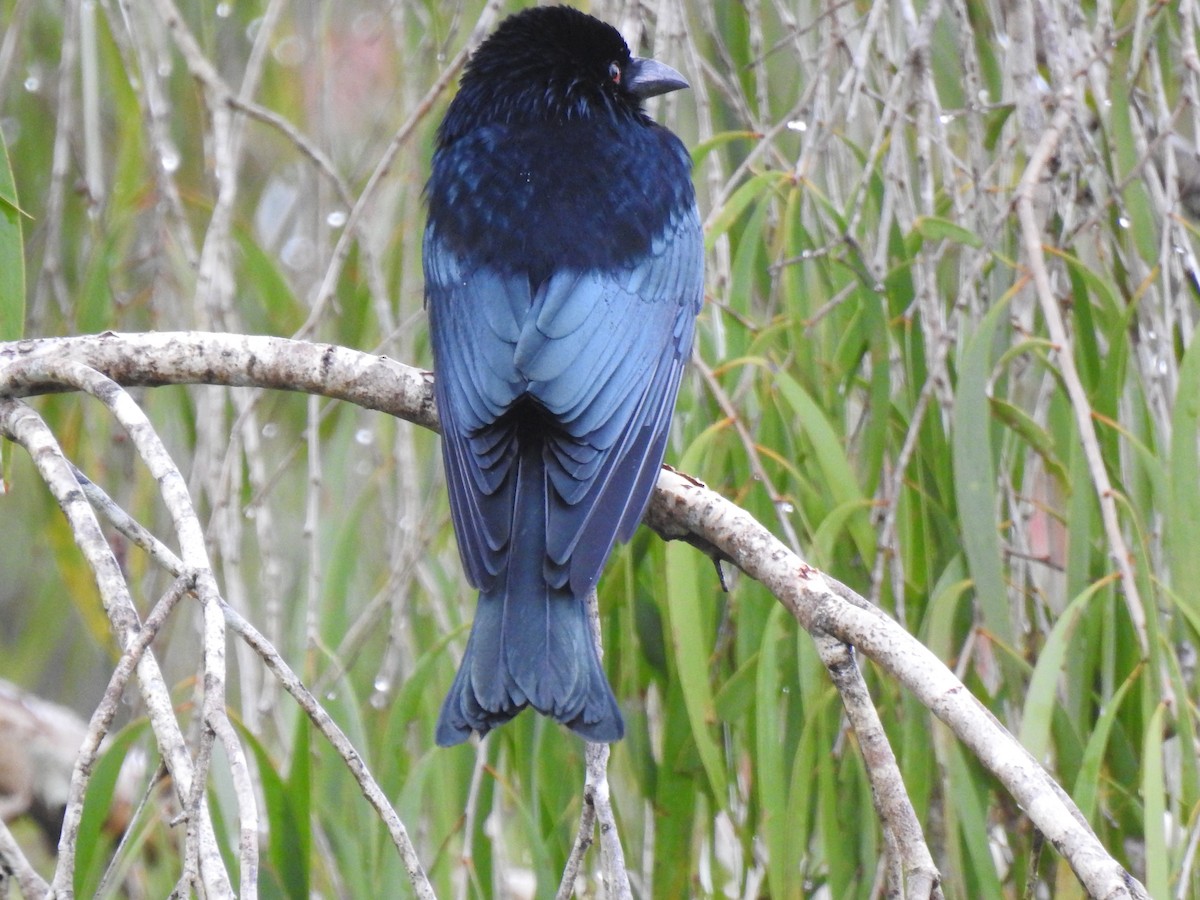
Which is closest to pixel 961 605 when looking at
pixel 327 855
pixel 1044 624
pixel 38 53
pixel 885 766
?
pixel 1044 624

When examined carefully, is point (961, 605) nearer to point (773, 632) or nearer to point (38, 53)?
point (773, 632)

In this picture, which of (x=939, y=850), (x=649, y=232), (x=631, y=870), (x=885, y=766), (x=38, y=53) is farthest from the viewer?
(x=38, y=53)

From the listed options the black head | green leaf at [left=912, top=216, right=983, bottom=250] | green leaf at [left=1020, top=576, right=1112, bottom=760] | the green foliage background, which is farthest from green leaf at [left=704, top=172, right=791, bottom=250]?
green leaf at [left=1020, top=576, right=1112, bottom=760]

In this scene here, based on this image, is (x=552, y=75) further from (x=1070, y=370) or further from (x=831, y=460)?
(x=1070, y=370)

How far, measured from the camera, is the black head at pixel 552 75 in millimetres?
2910

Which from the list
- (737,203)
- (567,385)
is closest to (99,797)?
(567,385)

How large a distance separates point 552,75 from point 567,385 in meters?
0.96

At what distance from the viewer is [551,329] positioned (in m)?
2.38

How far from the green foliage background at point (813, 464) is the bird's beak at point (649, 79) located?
103 millimetres

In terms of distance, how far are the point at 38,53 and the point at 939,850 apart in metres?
2.73

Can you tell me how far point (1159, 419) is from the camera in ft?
7.44

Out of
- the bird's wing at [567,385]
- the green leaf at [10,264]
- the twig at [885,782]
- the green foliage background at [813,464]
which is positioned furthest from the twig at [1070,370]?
the green leaf at [10,264]

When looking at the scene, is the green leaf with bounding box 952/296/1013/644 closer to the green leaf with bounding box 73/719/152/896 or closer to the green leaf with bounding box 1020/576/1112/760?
the green leaf with bounding box 1020/576/1112/760

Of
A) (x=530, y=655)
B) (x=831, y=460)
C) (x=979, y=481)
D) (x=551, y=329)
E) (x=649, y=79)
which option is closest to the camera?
(x=530, y=655)
